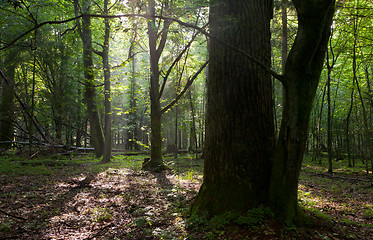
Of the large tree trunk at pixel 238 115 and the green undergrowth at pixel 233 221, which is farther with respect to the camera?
the large tree trunk at pixel 238 115

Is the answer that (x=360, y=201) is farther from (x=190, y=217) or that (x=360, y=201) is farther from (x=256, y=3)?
(x=256, y=3)

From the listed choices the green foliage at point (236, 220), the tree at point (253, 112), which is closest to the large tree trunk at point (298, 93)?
the tree at point (253, 112)

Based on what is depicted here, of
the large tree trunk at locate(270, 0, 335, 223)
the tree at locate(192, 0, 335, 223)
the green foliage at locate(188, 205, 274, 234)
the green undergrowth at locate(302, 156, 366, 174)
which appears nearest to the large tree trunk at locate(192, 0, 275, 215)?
the tree at locate(192, 0, 335, 223)

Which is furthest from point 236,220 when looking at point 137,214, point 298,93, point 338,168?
point 338,168

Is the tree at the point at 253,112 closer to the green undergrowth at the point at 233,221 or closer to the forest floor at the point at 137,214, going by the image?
the green undergrowth at the point at 233,221

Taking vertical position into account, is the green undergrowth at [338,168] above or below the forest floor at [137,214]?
below

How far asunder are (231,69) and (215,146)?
4.13 ft

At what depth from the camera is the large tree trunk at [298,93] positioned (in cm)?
262

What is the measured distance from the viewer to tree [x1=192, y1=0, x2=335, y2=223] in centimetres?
277

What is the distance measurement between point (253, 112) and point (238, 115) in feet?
0.76

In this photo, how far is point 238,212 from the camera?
3062 millimetres

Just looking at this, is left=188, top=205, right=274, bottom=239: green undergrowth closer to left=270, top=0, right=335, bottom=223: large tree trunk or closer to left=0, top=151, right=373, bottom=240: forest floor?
left=0, top=151, right=373, bottom=240: forest floor

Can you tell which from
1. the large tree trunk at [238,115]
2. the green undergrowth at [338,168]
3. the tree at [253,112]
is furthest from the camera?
the green undergrowth at [338,168]

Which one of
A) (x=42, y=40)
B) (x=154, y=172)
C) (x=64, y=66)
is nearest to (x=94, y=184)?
(x=154, y=172)
